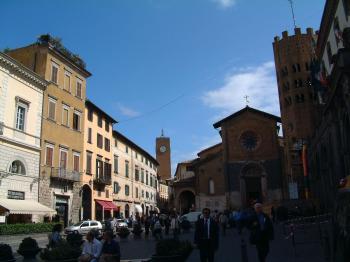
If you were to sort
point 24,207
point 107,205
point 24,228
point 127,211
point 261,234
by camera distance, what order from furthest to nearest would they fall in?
point 127,211 < point 107,205 < point 24,207 < point 24,228 < point 261,234

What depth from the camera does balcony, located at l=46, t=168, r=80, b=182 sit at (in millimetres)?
31828

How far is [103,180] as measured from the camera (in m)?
41.0

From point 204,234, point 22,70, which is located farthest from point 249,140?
point 204,234

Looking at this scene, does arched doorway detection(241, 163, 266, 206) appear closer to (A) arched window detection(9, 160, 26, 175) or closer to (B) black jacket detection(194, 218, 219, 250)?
(A) arched window detection(9, 160, 26, 175)

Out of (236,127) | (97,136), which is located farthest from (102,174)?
(236,127)

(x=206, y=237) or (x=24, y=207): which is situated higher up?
(x=24, y=207)

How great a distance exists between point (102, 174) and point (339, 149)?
84.4 ft

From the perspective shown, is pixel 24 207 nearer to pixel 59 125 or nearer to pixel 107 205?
pixel 59 125

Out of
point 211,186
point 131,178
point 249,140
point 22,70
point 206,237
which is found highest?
point 22,70

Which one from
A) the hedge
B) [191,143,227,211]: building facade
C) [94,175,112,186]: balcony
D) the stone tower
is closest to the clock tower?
[191,143,227,211]: building facade

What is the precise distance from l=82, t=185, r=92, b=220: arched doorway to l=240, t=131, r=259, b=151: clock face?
68.3 feet

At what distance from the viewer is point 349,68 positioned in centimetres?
1770

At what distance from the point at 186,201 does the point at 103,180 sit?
2662 centimetres

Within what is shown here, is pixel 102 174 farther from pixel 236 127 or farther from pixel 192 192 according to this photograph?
pixel 192 192
